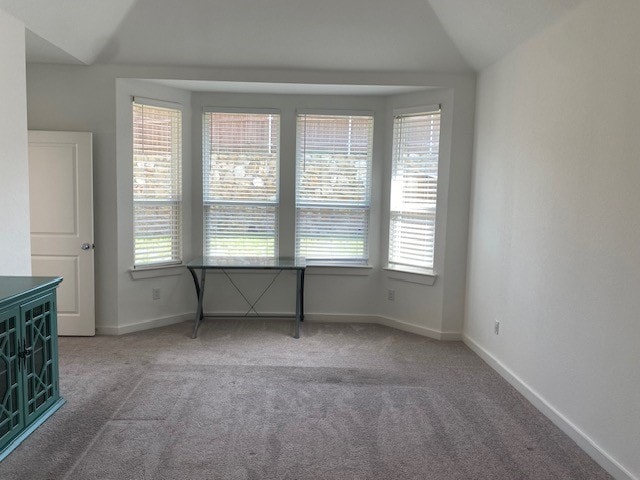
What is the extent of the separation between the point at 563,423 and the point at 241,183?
3511mm

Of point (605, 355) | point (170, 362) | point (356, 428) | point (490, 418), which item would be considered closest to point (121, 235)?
point (170, 362)

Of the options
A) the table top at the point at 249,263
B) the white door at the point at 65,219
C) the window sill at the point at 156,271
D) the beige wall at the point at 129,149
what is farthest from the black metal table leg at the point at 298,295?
the white door at the point at 65,219

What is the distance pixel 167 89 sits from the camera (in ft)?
15.0

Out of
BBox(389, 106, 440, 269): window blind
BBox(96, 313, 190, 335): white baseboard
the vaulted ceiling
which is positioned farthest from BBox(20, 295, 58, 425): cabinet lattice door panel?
BBox(389, 106, 440, 269): window blind

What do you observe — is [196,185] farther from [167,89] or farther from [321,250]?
[321,250]

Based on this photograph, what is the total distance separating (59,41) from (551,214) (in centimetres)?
372

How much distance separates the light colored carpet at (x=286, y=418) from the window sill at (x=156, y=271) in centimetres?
62

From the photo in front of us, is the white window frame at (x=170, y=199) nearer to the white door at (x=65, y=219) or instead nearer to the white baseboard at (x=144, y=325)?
the white door at (x=65, y=219)

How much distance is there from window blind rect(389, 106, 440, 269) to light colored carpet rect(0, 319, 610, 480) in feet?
3.22

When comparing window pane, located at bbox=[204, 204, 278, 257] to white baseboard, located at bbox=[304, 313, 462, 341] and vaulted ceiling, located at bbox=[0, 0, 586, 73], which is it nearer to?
white baseboard, located at bbox=[304, 313, 462, 341]

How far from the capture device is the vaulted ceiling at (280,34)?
3557 millimetres

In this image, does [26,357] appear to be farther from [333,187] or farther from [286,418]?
[333,187]

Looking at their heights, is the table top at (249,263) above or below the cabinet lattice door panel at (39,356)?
above

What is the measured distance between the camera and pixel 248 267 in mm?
4348
